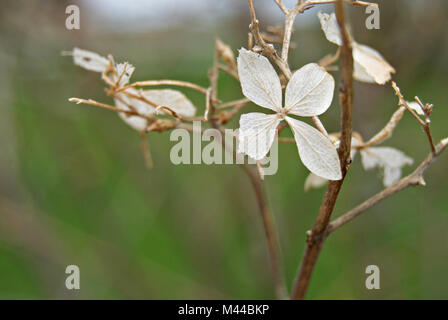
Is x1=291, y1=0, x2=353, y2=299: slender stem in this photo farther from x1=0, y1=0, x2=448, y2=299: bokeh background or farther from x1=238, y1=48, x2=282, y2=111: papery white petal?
x1=0, y1=0, x2=448, y2=299: bokeh background

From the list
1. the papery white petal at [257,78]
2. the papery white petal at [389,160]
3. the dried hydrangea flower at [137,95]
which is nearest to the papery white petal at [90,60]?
the dried hydrangea flower at [137,95]

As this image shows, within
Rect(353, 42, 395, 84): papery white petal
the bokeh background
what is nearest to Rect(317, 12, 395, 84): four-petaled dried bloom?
Rect(353, 42, 395, 84): papery white petal

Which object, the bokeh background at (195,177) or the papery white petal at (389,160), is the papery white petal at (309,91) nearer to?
the papery white petal at (389,160)

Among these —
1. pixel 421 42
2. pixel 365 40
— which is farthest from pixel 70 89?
pixel 421 42

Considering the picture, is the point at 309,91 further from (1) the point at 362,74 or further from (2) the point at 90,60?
(2) the point at 90,60

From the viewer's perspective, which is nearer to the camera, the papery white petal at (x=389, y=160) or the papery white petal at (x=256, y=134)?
the papery white petal at (x=256, y=134)

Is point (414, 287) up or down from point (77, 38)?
down
